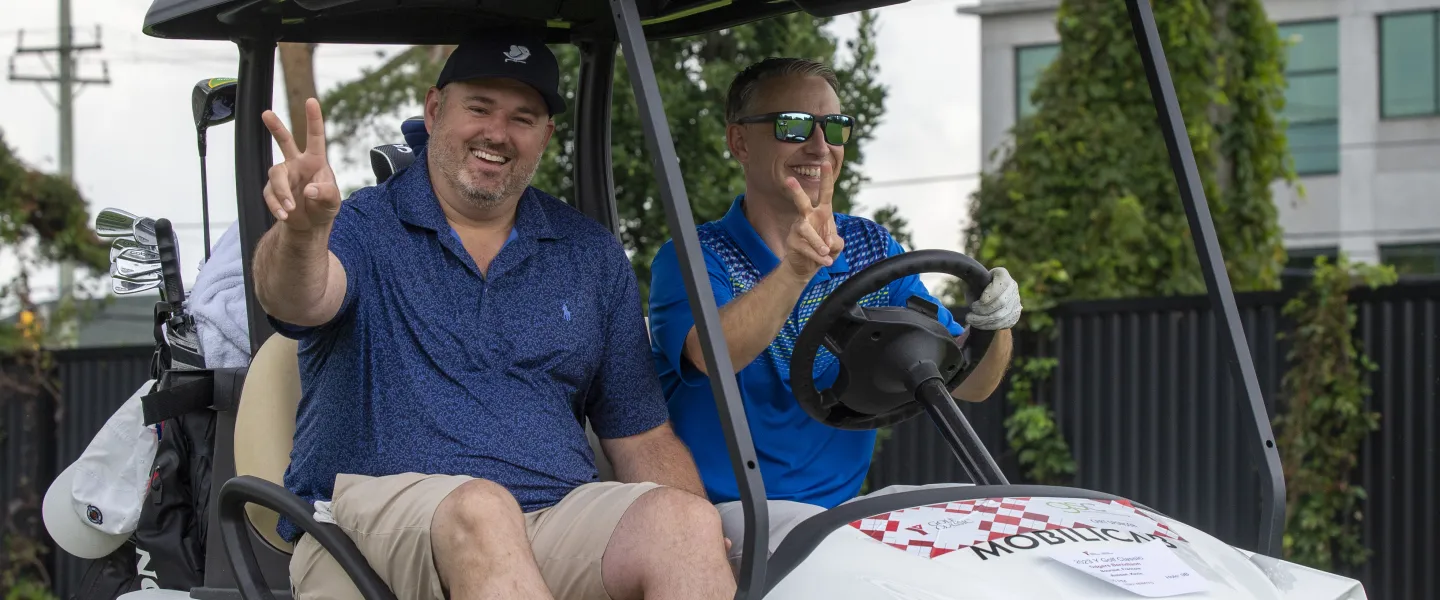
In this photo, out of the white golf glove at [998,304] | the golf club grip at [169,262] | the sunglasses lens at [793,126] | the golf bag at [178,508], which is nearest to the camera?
the white golf glove at [998,304]

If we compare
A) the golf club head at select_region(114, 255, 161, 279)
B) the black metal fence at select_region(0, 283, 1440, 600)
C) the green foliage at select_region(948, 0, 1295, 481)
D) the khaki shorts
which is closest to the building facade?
the green foliage at select_region(948, 0, 1295, 481)

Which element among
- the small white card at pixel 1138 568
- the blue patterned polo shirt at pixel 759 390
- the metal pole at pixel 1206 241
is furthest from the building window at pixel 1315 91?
the small white card at pixel 1138 568

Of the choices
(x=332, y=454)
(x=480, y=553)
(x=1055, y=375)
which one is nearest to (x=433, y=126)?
(x=332, y=454)

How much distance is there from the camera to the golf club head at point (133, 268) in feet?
12.0

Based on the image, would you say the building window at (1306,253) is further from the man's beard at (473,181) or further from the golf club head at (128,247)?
the man's beard at (473,181)

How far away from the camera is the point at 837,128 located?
307cm

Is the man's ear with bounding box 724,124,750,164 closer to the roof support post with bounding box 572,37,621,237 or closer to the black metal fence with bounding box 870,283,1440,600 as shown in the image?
the roof support post with bounding box 572,37,621,237

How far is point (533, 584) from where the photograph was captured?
2365 millimetres

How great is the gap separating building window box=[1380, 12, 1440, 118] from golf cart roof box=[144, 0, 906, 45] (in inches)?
663

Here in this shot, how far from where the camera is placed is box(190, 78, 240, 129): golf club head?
11.0ft

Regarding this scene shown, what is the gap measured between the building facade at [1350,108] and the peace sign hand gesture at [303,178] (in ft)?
53.8

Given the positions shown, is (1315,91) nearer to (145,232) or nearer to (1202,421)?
(1202,421)

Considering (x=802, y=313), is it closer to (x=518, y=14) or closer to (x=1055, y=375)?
(x=518, y=14)

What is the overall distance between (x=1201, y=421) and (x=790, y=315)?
363 centimetres
